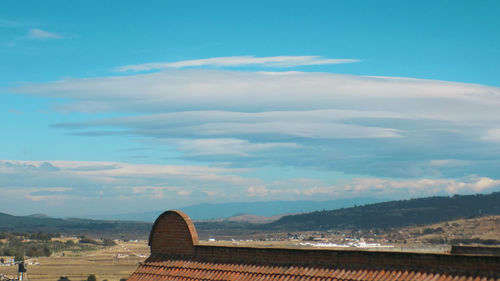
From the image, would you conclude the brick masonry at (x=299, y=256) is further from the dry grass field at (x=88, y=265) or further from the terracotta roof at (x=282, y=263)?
the dry grass field at (x=88, y=265)

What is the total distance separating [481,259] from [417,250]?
89.9 inches

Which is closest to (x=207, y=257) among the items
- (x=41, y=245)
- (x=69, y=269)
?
(x=69, y=269)

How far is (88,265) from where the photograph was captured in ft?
418

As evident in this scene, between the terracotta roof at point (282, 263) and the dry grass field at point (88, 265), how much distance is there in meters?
75.8

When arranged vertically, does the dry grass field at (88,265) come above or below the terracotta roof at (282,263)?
below

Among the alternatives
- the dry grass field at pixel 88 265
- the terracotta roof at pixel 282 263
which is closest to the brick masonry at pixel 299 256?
the terracotta roof at pixel 282 263

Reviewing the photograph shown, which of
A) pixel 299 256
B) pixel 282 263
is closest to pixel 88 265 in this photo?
pixel 282 263

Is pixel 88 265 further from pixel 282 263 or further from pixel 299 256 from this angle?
pixel 299 256

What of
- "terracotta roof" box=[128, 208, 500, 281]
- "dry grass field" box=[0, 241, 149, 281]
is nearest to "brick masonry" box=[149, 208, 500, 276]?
"terracotta roof" box=[128, 208, 500, 281]

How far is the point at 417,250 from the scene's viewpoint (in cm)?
1992

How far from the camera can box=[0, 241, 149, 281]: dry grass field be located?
4279 inches

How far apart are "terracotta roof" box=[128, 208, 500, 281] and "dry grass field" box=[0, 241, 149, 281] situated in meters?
75.8

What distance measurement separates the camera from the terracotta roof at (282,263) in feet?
60.4

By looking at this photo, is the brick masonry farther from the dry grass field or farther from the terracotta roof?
the dry grass field
